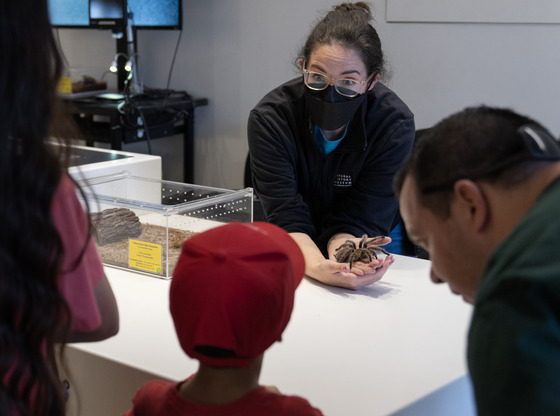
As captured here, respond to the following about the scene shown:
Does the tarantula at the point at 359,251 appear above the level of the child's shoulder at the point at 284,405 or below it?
below

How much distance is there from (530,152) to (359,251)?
2.90 feet

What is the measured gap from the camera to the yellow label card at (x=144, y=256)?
1645 mm

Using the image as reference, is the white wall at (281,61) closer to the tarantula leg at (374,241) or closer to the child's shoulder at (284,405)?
the tarantula leg at (374,241)

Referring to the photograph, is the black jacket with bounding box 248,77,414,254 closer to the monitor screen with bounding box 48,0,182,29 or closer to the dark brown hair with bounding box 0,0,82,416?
the dark brown hair with bounding box 0,0,82,416

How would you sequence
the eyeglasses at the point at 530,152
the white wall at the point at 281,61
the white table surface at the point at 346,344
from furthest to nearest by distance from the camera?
the white wall at the point at 281,61 → the white table surface at the point at 346,344 → the eyeglasses at the point at 530,152

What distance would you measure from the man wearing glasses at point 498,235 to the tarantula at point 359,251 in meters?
0.65

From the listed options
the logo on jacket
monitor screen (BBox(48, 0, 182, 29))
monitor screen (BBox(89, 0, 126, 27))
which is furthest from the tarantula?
monitor screen (BBox(48, 0, 182, 29))

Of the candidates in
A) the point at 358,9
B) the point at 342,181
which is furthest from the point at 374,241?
the point at 358,9

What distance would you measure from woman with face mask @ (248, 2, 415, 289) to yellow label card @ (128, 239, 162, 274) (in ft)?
1.21

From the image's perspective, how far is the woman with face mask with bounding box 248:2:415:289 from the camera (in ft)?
6.02

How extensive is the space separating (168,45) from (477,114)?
11.5 ft

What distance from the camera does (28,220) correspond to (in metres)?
0.71

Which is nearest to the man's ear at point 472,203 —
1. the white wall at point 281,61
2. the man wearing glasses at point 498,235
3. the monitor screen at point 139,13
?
the man wearing glasses at point 498,235

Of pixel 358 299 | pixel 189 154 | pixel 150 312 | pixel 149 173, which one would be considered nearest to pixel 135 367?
pixel 150 312
